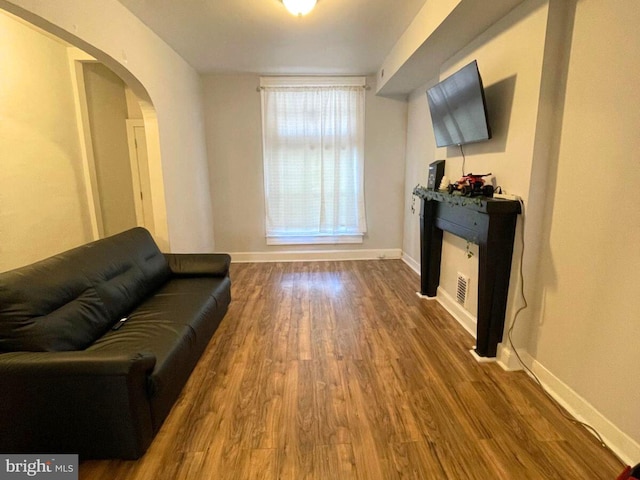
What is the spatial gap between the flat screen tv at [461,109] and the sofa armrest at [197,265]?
7.75 feet

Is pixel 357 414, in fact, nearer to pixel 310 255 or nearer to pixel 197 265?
pixel 197 265

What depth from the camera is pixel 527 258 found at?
6.99 feet

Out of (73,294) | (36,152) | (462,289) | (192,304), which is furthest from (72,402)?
(36,152)

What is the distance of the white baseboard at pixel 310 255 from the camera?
5105mm

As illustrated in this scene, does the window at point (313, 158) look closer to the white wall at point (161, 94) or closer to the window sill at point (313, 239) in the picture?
the window sill at point (313, 239)

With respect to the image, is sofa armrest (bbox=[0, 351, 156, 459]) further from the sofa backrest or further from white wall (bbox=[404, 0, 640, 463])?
white wall (bbox=[404, 0, 640, 463])

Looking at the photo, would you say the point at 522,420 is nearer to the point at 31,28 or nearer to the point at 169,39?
the point at 169,39

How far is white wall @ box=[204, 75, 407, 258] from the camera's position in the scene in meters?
4.68

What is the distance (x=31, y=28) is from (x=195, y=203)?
2.25 metres

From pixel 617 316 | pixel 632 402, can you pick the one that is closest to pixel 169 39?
pixel 617 316

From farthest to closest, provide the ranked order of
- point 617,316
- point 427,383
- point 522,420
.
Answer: point 427,383 < point 522,420 < point 617,316

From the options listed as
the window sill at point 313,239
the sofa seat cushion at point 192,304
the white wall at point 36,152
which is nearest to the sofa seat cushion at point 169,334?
the sofa seat cushion at point 192,304

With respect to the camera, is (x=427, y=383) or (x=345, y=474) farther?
(x=427, y=383)

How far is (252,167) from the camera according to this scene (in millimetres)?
4855
